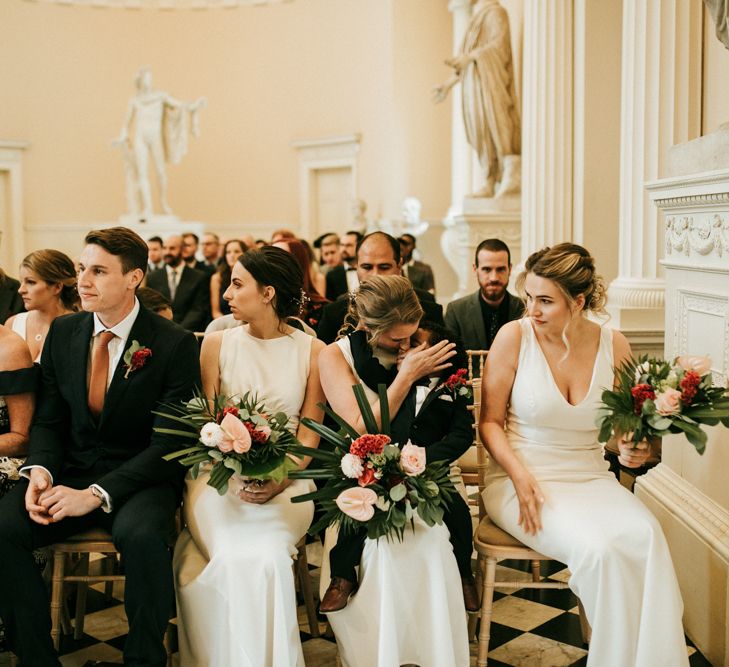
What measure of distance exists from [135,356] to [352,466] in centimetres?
90

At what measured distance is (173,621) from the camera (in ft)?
11.3

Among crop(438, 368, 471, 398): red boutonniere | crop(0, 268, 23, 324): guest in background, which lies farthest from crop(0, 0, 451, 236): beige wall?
crop(438, 368, 471, 398): red boutonniere

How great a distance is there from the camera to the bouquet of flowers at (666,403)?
2.90 m

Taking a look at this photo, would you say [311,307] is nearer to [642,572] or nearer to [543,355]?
[543,355]

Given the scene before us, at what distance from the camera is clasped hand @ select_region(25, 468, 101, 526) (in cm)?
310

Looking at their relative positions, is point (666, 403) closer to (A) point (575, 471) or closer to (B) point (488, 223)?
(A) point (575, 471)

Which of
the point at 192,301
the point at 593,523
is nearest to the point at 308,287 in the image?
the point at 593,523

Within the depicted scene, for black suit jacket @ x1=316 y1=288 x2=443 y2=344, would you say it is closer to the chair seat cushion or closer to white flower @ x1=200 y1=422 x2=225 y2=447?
the chair seat cushion

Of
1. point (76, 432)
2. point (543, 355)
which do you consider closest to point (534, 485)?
point (543, 355)

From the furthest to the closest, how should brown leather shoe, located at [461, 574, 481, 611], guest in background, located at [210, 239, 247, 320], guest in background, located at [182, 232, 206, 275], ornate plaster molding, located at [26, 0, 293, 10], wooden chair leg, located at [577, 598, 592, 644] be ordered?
ornate plaster molding, located at [26, 0, 293, 10]
guest in background, located at [182, 232, 206, 275]
guest in background, located at [210, 239, 247, 320]
wooden chair leg, located at [577, 598, 592, 644]
brown leather shoe, located at [461, 574, 481, 611]

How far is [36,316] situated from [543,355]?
7.46 feet

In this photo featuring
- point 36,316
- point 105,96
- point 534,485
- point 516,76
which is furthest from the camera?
point 105,96

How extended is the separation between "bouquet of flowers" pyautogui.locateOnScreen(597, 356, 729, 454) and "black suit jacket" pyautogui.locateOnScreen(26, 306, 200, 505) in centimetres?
146

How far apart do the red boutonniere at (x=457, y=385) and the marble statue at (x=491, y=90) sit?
20.1ft
